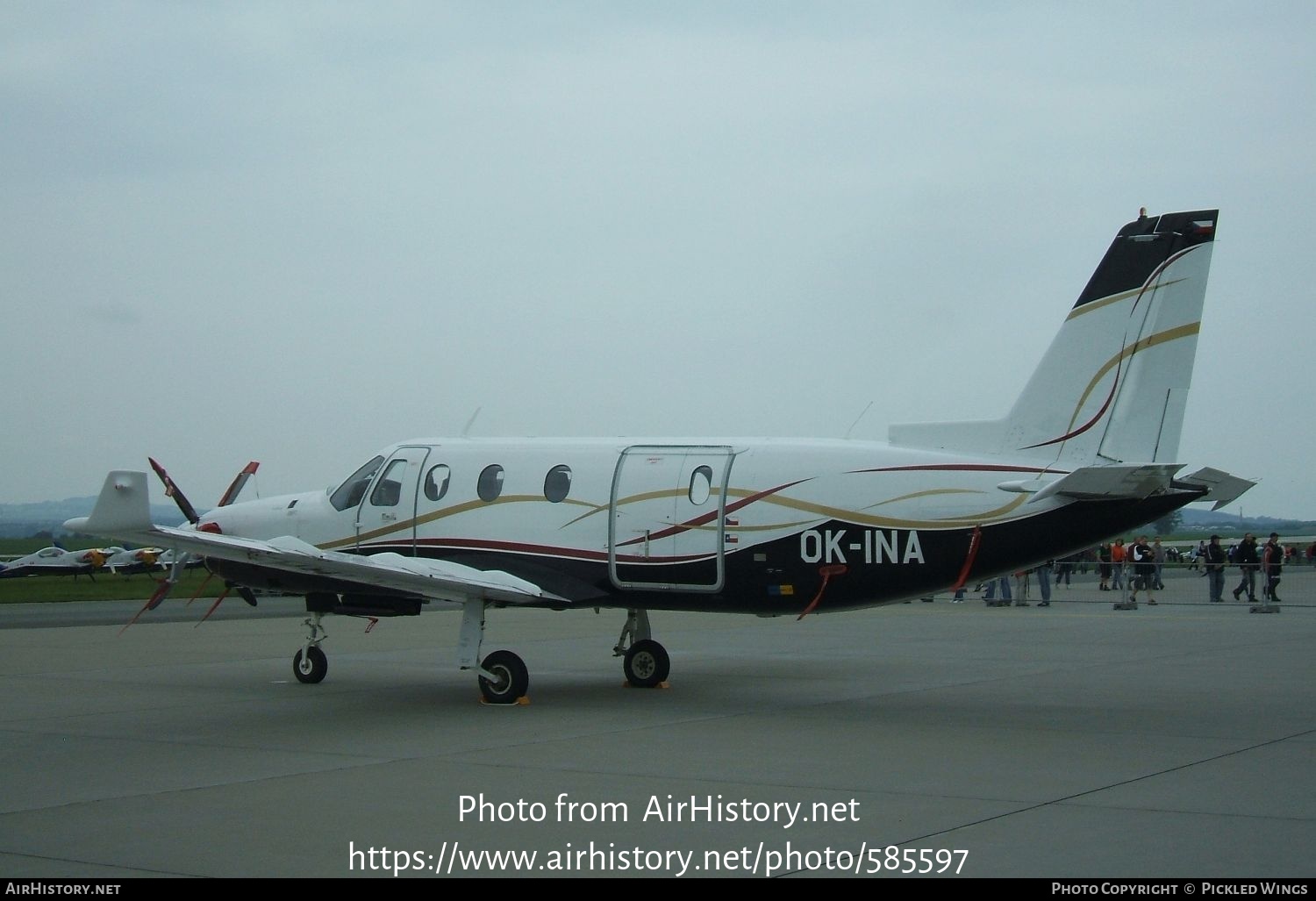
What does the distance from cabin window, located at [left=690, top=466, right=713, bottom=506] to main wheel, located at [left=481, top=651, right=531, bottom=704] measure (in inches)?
108

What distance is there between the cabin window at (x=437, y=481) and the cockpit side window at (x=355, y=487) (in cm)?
81

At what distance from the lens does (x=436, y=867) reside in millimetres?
7828

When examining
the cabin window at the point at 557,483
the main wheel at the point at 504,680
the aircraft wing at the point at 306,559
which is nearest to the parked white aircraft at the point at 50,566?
the cabin window at the point at 557,483

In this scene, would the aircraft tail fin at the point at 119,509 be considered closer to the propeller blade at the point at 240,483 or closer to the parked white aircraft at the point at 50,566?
the propeller blade at the point at 240,483

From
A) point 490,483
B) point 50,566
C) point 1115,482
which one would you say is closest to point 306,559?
point 490,483

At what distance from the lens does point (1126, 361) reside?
14258 millimetres

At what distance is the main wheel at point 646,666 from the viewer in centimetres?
1703

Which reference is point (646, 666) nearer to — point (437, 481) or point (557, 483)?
point (557, 483)

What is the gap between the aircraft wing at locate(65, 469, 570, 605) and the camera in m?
12.5

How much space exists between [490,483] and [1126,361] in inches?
299

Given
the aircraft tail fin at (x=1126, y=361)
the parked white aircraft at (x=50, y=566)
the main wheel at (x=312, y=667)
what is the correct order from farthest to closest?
the parked white aircraft at (x=50, y=566), the main wheel at (x=312, y=667), the aircraft tail fin at (x=1126, y=361)

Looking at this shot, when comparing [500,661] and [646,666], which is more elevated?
[500,661]

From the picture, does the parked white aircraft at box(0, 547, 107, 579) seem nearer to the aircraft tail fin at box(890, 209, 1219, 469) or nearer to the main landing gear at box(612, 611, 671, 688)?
the main landing gear at box(612, 611, 671, 688)
